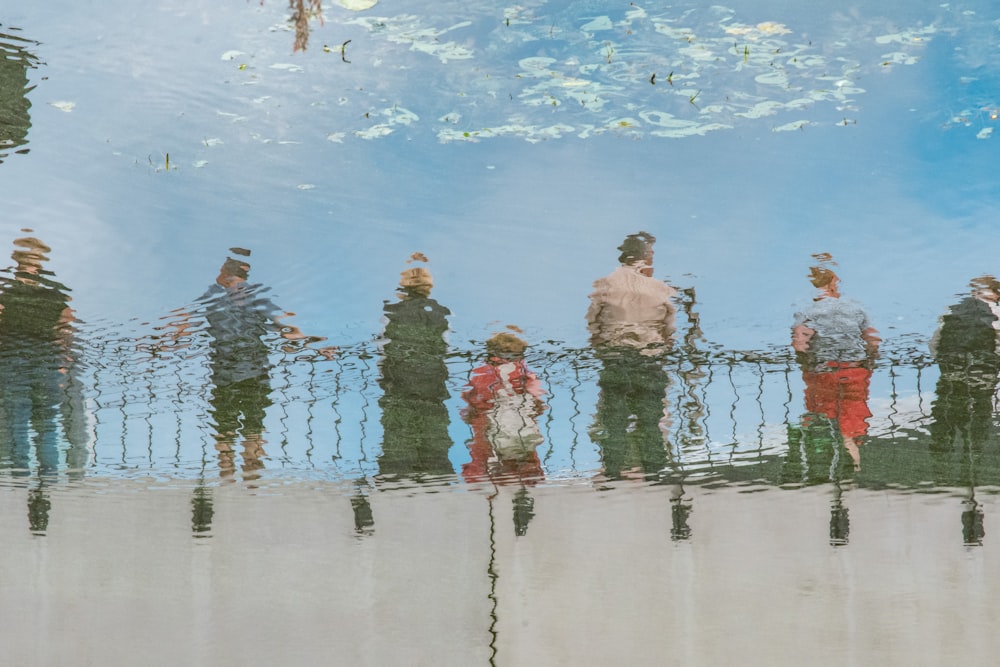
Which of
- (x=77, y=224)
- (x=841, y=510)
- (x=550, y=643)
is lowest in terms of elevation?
(x=550, y=643)

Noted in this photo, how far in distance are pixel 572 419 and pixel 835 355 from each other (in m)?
1.05

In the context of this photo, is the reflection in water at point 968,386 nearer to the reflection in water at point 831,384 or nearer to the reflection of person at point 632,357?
the reflection in water at point 831,384

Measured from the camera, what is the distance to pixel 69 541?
408 cm

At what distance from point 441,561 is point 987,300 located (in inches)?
97.3

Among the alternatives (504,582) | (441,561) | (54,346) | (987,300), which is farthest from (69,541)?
(987,300)

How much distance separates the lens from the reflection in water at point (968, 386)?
296 centimetres

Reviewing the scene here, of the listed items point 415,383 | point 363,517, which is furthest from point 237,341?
point 363,517

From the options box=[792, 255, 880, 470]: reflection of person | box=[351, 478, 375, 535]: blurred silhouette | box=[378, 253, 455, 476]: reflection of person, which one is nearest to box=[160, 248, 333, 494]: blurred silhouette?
box=[378, 253, 455, 476]: reflection of person

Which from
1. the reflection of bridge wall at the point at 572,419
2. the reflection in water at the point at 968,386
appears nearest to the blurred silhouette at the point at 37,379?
the reflection of bridge wall at the point at 572,419

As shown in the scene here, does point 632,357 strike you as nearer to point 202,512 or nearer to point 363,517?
point 363,517

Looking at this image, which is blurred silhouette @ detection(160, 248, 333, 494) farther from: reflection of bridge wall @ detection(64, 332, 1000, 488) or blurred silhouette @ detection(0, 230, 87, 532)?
blurred silhouette @ detection(0, 230, 87, 532)

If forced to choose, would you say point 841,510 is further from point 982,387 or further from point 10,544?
point 10,544

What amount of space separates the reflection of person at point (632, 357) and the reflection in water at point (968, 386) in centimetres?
97

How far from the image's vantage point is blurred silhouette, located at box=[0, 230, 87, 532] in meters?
2.96
